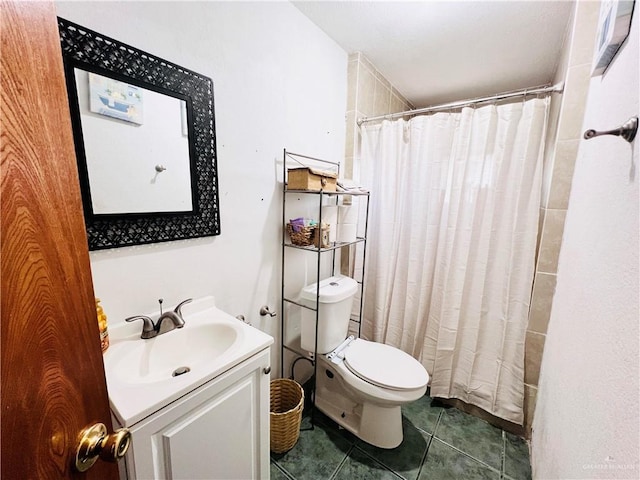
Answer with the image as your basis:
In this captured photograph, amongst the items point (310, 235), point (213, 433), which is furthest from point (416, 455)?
point (310, 235)

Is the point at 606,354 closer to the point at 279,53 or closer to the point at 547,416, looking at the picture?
the point at 547,416

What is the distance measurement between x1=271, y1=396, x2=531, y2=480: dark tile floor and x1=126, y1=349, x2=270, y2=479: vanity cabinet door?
362 millimetres

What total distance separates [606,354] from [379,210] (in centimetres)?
143

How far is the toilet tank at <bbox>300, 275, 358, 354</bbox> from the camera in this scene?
→ 4.92ft

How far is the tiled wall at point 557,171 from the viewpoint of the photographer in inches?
46.4

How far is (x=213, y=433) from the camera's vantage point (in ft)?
2.85

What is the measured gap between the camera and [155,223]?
1.02 m

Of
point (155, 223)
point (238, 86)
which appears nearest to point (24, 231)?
point (155, 223)

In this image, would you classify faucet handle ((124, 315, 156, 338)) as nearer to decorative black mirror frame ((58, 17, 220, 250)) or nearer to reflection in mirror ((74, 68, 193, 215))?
decorative black mirror frame ((58, 17, 220, 250))

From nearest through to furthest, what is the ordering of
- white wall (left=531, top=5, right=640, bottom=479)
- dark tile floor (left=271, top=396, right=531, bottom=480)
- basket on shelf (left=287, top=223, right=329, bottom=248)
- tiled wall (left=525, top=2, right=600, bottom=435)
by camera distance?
1. white wall (left=531, top=5, right=640, bottom=479)
2. tiled wall (left=525, top=2, right=600, bottom=435)
3. dark tile floor (left=271, top=396, right=531, bottom=480)
4. basket on shelf (left=287, top=223, right=329, bottom=248)

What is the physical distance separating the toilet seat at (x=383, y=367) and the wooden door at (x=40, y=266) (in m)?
1.21

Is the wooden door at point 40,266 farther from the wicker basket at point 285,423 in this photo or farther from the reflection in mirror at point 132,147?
the wicker basket at point 285,423

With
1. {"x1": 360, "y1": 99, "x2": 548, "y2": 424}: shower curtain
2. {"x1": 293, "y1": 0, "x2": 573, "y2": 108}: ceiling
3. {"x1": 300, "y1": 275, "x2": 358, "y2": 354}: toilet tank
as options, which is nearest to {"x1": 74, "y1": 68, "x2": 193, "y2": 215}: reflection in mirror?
{"x1": 300, "y1": 275, "x2": 358, "y2": 354}: toilet tank

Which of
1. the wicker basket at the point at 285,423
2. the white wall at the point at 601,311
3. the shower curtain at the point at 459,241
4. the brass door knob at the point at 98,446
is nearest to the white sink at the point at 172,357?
the brass door knob at the point at 98,446
